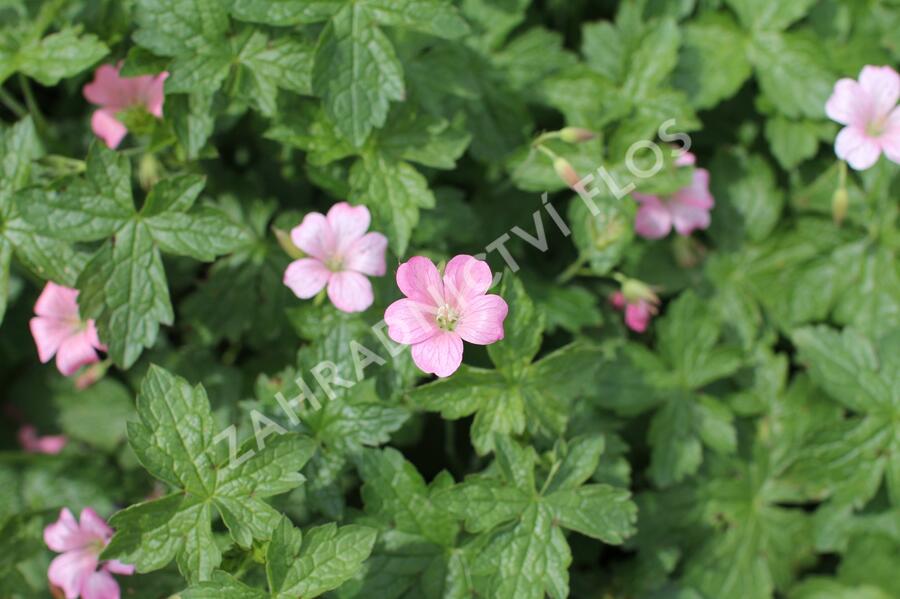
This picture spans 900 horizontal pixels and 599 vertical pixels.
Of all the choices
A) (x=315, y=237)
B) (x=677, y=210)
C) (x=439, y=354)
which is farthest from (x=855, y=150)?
(x=315, y=237)

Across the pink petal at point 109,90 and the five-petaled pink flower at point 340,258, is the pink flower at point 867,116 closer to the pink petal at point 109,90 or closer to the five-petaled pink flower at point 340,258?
the five-petaled pink flower at point 340,258

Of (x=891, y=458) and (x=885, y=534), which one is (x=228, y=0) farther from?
(x=885, y=534)

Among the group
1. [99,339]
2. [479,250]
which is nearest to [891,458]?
[479,250]

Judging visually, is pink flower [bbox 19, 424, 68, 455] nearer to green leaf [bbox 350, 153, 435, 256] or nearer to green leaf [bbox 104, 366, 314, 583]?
green leaf [bbox 104, 366, 314, 583]

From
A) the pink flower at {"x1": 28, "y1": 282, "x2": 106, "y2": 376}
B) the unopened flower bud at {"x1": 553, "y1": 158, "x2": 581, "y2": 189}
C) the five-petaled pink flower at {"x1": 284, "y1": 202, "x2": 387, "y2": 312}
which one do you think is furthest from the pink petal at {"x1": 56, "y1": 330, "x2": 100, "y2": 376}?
the unopened flower bud at {"x1": 553, "y1": 158, "x2": 581, "y2": 189}

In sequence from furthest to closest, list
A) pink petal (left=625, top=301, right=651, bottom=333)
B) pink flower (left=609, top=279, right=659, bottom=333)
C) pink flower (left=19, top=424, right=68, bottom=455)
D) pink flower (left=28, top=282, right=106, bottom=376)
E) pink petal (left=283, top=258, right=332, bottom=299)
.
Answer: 1. pink flower (left=19, top=424, right=68, bottom=455)
2. pink petal (left=625, top=301, right=651, bottom=333)
3. pink flower (left=609, top=279, right=659, bottom=333)
4. pink flower (left=28, top=282, right=106, bottom=376)
5. pink petal (left=283, top=258, right=332, bottom=299)

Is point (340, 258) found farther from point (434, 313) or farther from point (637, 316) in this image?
point (637, 316)
